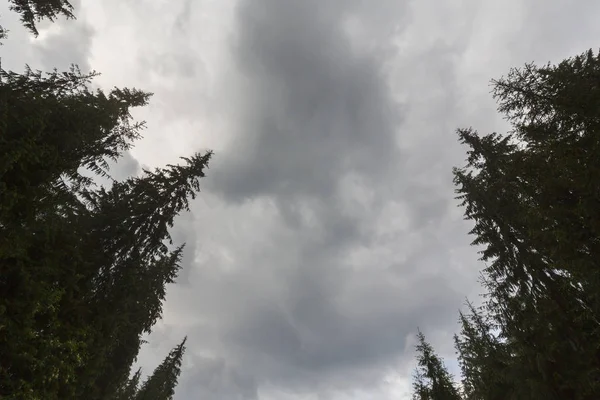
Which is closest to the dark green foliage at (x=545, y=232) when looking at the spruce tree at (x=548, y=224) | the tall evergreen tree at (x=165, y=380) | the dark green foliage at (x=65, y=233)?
the spruce tree at (x=548, y=224)

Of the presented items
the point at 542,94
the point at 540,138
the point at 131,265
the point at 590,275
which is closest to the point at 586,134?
the point at 540,138

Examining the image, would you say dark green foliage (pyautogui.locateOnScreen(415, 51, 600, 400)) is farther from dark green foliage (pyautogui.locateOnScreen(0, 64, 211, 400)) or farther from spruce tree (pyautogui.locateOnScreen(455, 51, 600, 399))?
dark green foliage (pyautogui.locateOnScreen(0, 64, 211, 400))

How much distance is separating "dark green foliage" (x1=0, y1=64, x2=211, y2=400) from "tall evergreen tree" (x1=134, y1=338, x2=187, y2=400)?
73.8 feet

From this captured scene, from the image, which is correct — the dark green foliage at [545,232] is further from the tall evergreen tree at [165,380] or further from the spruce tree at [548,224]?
the tall evergreen tree at [165,380]

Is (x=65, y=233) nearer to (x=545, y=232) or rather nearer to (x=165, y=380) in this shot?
(x=545, y=232)

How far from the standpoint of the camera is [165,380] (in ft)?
137

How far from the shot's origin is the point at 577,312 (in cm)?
1705

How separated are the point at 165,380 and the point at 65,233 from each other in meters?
37.3

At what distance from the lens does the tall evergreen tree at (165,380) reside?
40.4m

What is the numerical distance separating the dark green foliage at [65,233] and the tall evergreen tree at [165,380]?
2250 centimetres

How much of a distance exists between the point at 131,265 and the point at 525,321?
920 inches

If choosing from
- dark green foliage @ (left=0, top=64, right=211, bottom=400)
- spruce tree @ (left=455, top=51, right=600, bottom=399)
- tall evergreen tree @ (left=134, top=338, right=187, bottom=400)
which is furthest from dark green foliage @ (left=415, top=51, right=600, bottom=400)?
tall evergreen tree @ (left=134, top=338, right=187, bottom=400)

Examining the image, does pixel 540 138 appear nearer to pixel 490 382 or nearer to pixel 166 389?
pixel 490 382

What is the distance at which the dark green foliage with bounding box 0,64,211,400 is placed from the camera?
10766mm
